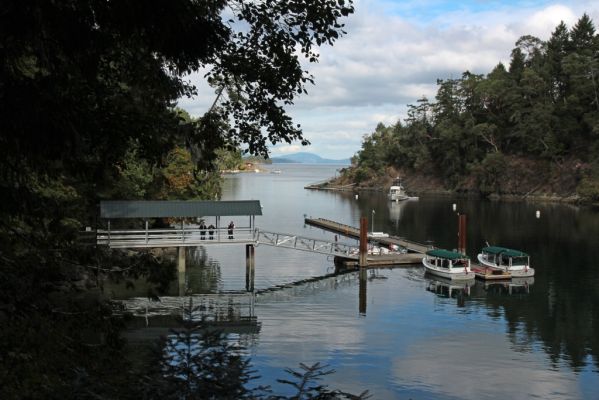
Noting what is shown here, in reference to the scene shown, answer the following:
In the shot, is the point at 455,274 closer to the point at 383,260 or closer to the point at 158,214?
the point at 383,260

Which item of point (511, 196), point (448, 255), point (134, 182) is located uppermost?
point (134, 182)

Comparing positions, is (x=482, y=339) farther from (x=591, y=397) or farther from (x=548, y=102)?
(x=548, y=102)

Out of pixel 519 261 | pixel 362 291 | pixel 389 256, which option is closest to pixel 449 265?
pixel 519 261

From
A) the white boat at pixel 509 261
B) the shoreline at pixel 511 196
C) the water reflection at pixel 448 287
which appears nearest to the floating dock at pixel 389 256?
the water reflection at pixel 448 287

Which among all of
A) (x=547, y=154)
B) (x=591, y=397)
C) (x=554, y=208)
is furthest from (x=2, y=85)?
(x=547, y=154)

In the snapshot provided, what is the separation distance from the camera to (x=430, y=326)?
99.7 ft

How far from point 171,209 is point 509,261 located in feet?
78.6

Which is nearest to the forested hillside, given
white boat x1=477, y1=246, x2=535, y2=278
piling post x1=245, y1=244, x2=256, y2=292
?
white boat x1=477, y1=246, x2=535, y2=278

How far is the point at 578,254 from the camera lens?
51375mm

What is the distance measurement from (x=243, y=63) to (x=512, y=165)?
11525 cm

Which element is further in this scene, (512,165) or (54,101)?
(512,165)

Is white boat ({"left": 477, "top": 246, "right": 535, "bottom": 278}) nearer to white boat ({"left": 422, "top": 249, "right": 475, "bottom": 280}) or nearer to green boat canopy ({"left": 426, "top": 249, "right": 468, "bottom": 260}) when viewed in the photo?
white boat ({"left": 422, "top": 249, "right": 475, "bottom": 280})

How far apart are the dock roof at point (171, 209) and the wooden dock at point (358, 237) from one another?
20.2 metres

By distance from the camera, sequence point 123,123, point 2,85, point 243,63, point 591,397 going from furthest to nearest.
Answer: point 591,397 < point 243,63 < point 123,123 < point 2,85
